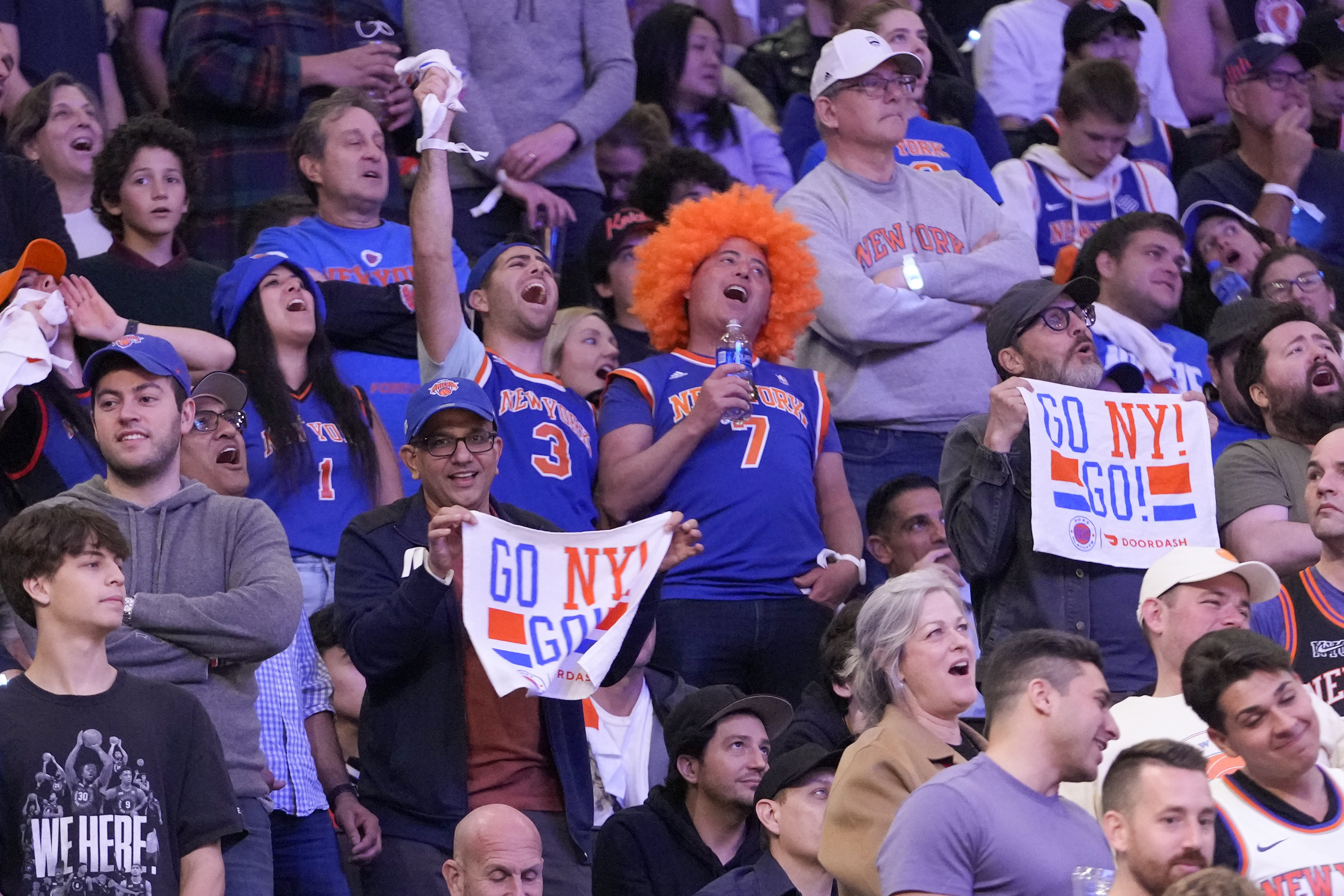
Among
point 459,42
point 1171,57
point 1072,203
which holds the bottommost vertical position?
point 1072,203

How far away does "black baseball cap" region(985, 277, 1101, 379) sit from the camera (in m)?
6.39

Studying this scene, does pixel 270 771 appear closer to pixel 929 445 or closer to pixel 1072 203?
pixel 929 445

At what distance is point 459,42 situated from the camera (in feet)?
28.6

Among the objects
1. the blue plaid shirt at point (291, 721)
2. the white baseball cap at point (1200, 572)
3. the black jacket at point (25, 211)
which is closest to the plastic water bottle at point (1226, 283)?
the white baseball cap at point (1200, 572)

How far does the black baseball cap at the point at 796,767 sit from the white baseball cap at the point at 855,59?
302cm

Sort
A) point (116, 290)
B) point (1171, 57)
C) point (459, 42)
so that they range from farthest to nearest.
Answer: point (1171, 57) < point (459, 42) < point (116, 290)

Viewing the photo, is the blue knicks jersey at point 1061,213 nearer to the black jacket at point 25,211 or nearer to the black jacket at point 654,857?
the black jacket at point 654,857

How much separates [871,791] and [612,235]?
155 inches

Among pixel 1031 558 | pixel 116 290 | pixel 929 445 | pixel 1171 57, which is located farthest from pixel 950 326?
pixel 1171 57

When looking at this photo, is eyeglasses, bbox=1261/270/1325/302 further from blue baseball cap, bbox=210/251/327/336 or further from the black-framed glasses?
the black-framed glasses

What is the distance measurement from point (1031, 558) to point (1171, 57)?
250 inches

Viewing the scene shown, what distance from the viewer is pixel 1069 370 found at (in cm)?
638

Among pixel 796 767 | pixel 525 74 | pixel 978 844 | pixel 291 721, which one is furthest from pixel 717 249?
pixel 978 844

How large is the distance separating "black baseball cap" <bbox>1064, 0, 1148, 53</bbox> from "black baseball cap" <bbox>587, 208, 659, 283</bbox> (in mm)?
2814
